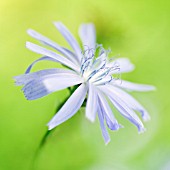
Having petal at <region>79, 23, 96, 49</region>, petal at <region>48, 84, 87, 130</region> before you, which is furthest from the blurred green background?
petal at <region>79, 23, 96, 49</region>

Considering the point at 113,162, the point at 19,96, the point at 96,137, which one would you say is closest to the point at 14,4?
the point at 19,96

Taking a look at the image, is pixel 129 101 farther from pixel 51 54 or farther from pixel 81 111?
pixel 81 111

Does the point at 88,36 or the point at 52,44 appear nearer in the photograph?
the point at 52,44

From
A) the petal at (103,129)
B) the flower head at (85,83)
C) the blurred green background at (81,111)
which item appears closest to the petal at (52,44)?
the flower head at (85,83)

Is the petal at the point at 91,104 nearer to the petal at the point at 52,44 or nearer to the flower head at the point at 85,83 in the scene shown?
the flower head at the point at 85,83

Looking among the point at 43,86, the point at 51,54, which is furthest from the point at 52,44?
the point at 43,86

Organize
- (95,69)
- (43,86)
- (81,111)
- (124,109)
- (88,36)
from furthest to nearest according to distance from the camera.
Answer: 1. (81,111)
2. (88,36)
3. (95,69)
4. (124,109)
5. (43,86)

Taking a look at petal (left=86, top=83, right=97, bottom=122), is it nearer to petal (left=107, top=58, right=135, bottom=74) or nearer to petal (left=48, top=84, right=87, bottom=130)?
petal (left=48, top=84, right=87, bottom=130)

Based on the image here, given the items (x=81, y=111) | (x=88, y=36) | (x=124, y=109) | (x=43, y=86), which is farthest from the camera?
(x=81, y=111)
